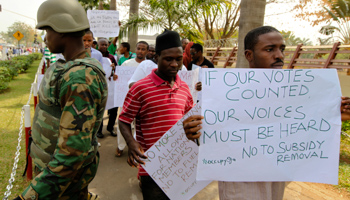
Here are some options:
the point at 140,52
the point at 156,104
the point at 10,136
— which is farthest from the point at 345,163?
the point at 10,136

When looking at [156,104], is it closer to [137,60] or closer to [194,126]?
[194,126]

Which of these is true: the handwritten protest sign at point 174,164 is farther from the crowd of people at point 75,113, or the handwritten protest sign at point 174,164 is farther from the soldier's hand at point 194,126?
the soldier's hand at point 194,126

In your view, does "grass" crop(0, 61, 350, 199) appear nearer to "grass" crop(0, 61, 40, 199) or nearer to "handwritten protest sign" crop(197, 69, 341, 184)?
"grass" crop(0, 61, 40, 199)

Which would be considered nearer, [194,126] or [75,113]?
[75,113]

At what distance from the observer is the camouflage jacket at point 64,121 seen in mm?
1266

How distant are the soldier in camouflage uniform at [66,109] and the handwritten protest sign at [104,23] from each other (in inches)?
229

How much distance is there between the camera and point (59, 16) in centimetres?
141

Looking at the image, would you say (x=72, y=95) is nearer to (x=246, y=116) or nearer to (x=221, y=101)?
(x=221, y=101)

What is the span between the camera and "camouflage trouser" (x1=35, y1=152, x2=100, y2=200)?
1550mm

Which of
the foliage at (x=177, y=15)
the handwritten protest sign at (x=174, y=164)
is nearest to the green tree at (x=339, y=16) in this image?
the foliage at (x=177, y=15)

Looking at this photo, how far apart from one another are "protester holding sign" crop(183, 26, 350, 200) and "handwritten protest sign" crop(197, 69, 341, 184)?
0.25 ft

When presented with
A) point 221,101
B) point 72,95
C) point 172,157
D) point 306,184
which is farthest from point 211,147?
point 306,184

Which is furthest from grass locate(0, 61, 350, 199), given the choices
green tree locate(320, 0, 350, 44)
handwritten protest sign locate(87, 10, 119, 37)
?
green tree locate(320, 0, 350, 44)

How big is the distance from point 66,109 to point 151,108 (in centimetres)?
98
